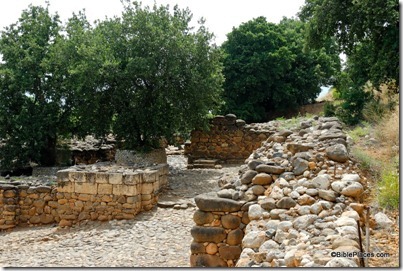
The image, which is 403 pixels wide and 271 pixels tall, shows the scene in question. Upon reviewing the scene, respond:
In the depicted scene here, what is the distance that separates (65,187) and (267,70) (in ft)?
52.7

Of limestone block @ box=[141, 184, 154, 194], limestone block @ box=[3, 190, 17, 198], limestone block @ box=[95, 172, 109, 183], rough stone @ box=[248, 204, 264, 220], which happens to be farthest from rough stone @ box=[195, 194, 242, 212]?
limestone block @ box=[3, 190, 17, 198]

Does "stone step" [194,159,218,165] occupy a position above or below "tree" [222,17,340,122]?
below

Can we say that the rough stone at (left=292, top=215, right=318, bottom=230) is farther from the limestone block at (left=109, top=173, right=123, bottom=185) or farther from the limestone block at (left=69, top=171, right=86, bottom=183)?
the limestone block at (left=69, top=171, right=86, bottom=183)

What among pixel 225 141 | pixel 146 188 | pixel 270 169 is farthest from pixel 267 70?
pixel 270 169

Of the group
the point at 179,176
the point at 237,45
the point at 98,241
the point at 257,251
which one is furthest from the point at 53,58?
the point at 237,45

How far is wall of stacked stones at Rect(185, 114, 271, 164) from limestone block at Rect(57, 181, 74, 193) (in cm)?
A: 667

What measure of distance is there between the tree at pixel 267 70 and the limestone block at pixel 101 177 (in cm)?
1438

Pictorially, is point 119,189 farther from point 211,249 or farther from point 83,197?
point 211,249

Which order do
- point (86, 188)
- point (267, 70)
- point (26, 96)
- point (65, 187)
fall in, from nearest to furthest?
point (86, 188) < point (65, 187) < point (26, 96) < point (267, 70)

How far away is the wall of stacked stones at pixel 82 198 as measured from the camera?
28.4 ft

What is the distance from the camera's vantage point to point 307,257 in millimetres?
3332

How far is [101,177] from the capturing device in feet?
28.8

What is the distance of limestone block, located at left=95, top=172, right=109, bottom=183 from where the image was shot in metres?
8.71

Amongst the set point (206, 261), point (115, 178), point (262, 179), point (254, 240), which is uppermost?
point (262, 179)
